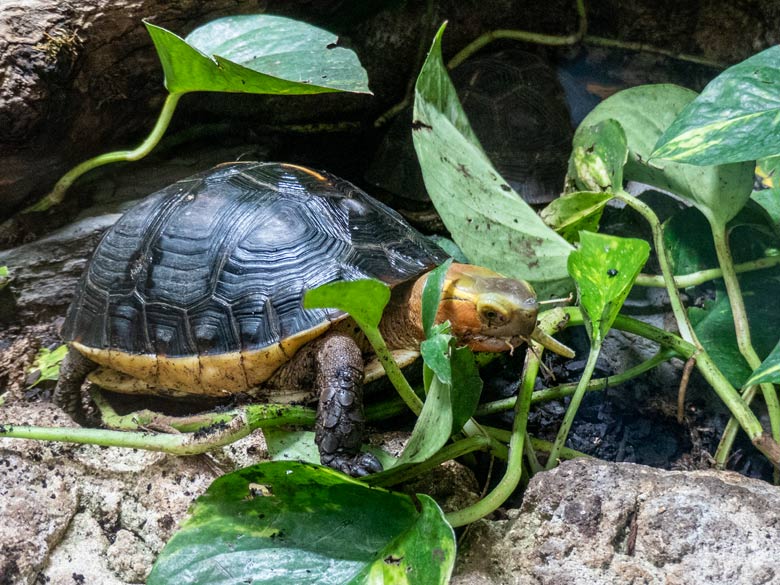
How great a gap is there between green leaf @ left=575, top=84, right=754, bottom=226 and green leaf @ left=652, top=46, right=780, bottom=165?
0.84ft

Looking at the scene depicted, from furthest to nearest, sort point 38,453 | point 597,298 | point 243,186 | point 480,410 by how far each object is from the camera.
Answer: point 243,186
point 480,410
point 38,453
point 597,298

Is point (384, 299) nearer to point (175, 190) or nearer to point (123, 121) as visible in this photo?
point (175, 190)

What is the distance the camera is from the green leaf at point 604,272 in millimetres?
1266

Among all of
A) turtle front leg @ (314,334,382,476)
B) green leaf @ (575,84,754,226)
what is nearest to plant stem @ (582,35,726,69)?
green leaf @ (575,84,754,226)

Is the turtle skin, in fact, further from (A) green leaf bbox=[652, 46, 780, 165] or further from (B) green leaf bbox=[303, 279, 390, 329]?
(A) green leaf bbox=[652, 46, 780, 165]

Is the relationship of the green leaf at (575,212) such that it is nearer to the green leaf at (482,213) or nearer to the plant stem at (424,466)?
the green leaf at (482,213)

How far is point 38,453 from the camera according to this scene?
1504 millimetres

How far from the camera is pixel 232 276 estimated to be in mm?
1654

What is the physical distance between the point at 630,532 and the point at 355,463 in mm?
542

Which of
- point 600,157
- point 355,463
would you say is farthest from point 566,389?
point 600,157

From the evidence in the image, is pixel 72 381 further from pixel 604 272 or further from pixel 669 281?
pixel 669 281

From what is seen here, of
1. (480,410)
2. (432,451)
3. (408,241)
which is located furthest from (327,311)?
(432,451)

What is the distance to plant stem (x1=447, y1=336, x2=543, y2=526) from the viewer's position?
1.22 m

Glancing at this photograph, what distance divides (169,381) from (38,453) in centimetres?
33
